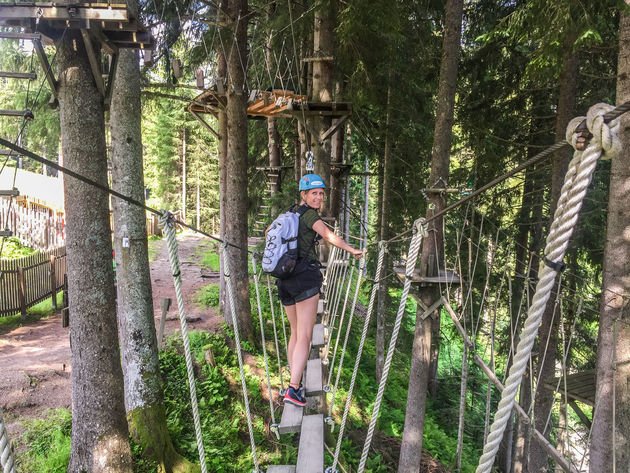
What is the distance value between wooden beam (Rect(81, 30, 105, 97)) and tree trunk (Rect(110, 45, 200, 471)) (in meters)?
1.50

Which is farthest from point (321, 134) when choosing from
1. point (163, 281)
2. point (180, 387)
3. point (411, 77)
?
point (163, 281)

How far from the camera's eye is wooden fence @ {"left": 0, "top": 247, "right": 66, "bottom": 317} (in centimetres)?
777

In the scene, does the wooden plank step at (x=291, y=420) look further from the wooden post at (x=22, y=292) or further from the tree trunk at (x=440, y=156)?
the wooden post at (x=22, y=292)

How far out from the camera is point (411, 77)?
7.06 meters

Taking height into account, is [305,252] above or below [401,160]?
below

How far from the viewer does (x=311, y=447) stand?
2193 mm

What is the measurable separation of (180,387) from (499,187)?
20.9ft

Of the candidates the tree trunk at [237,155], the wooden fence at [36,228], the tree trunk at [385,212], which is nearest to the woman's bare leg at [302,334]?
the tree trunk at [237,155]

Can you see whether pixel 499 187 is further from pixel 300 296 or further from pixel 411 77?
pixel 300 296

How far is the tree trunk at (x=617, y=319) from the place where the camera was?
10.5 ft

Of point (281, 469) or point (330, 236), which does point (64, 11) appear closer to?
point (330, 236)

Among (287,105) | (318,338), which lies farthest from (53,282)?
(318,338)

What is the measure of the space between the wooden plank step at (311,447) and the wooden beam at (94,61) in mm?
2168

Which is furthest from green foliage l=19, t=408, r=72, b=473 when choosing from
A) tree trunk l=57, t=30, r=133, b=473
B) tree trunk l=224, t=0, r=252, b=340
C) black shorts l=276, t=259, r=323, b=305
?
tree trunk l=224, t=0, r=252, b=340
